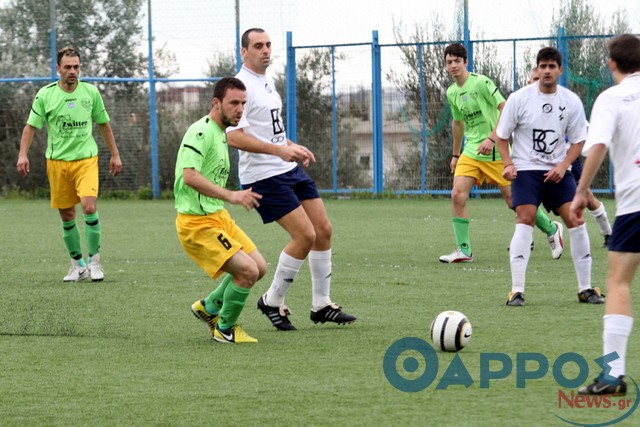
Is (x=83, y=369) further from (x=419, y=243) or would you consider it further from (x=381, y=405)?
(x=419, y=243)

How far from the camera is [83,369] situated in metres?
6.39

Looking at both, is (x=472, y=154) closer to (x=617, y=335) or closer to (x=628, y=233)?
(x=628, y=233)

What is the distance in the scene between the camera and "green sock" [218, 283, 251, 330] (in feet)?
23.4

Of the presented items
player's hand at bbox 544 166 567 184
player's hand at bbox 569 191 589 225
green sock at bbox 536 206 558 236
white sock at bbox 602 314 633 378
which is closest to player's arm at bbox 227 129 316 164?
player's hand at bbox 569 191 589 225

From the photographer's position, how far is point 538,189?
8703 millimetres

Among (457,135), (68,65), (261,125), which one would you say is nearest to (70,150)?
(68,65)

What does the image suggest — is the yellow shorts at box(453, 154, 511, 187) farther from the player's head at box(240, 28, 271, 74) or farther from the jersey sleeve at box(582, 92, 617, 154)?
the jersey sleeve at box(582, 92, 617, 154)

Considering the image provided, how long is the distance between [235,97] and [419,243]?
692 cm

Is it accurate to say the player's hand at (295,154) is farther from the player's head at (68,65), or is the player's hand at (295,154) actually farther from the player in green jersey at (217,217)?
the player's head at (68,65)

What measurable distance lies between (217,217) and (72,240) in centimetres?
411

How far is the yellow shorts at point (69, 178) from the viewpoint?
1092 cm

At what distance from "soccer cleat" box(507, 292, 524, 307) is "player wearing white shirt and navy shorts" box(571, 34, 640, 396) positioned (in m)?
2.94

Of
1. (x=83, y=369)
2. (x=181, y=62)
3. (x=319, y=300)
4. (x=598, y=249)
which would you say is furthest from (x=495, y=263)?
(x=181, y=62)

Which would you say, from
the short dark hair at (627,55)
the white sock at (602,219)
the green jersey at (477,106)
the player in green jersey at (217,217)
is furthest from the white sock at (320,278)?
the white sock at (602,219)
